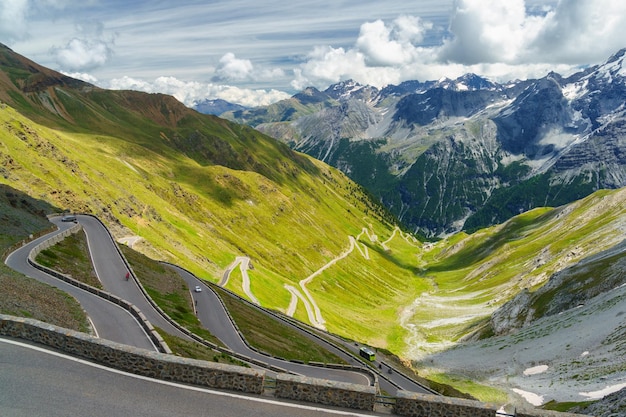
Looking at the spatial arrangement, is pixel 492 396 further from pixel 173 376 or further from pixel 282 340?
pixel 173 376

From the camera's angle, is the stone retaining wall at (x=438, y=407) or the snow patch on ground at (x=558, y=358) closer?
the stone retaining wall at (x=438, y=407)

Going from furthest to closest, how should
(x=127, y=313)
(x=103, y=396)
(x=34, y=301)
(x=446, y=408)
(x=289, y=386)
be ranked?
(x=127, y=313)
(x=34, y=301)
(x=289, y=386)
(x=446, y=408)
(x=103, y=396)

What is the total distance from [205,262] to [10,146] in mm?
53838

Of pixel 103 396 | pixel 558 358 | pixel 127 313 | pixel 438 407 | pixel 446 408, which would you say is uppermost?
pixel 558 358

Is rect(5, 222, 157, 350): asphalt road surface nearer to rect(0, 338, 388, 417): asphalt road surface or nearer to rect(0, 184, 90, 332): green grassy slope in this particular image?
rect(0, 184, 90, 332): green grassy slope

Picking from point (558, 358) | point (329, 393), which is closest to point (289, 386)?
point (329, 393)

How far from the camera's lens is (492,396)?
58406mm

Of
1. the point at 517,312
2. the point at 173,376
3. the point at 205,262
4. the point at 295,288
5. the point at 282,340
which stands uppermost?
the point at 517,312

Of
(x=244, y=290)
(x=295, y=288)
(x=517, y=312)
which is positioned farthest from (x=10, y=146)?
(x=517, y=312)

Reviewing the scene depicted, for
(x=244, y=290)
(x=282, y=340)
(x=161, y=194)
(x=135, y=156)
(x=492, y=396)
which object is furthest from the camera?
(x=135, y=156)

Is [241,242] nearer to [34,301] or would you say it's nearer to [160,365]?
[34,301]

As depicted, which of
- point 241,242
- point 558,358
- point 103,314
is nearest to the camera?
point 103,314

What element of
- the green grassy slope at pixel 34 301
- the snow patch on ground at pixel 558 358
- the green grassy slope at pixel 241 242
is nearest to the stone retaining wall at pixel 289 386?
the green grassy slope at pixel 34 301

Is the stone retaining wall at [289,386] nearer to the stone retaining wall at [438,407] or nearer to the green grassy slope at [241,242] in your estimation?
the stone retaining wall at [438,407]
